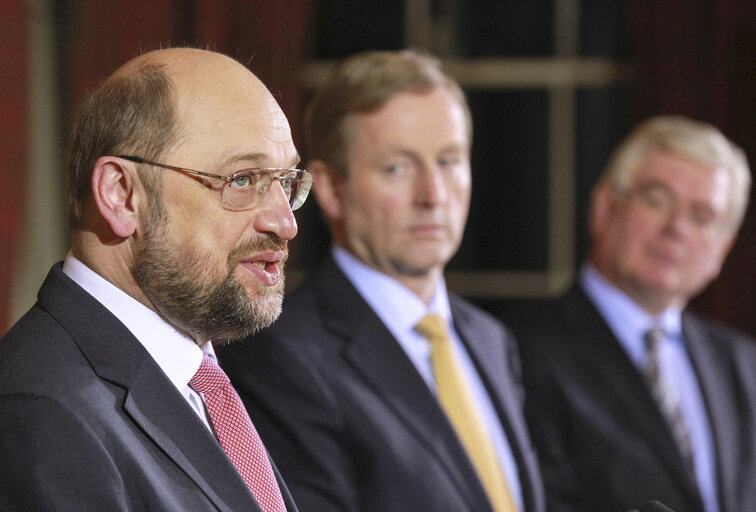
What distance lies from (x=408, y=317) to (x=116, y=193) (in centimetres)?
102

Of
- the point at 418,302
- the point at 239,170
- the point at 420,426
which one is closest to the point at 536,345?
the point at 418,302

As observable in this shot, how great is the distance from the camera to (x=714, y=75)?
490 cm

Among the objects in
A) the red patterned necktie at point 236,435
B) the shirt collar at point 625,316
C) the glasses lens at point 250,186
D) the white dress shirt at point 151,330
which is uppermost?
the glasses lens at point 250,186

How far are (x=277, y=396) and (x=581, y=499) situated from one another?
3.29 ft

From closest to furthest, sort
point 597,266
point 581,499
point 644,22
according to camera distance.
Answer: point 581,499, point 597,266, point 644,22

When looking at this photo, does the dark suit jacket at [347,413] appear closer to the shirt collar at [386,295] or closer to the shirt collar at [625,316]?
the shirt collar at [386,295]

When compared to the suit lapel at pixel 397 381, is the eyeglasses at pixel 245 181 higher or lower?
higher

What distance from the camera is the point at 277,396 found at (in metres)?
2.10

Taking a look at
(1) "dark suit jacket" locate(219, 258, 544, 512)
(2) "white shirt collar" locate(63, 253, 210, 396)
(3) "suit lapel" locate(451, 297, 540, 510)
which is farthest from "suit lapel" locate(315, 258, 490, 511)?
(2) "white shirt collar" locate(63, 253, 210, 396)

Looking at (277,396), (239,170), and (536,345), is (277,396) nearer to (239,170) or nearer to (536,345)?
(239,170)

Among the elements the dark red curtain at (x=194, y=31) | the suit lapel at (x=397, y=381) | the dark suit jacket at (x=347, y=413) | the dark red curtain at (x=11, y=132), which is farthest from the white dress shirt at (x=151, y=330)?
the dark red curtain at (x=194, y=31)

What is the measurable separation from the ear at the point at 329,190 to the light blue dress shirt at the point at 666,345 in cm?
96

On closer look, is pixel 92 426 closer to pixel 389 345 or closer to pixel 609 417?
pixel 389 345

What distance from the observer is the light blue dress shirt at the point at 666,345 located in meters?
2.97
